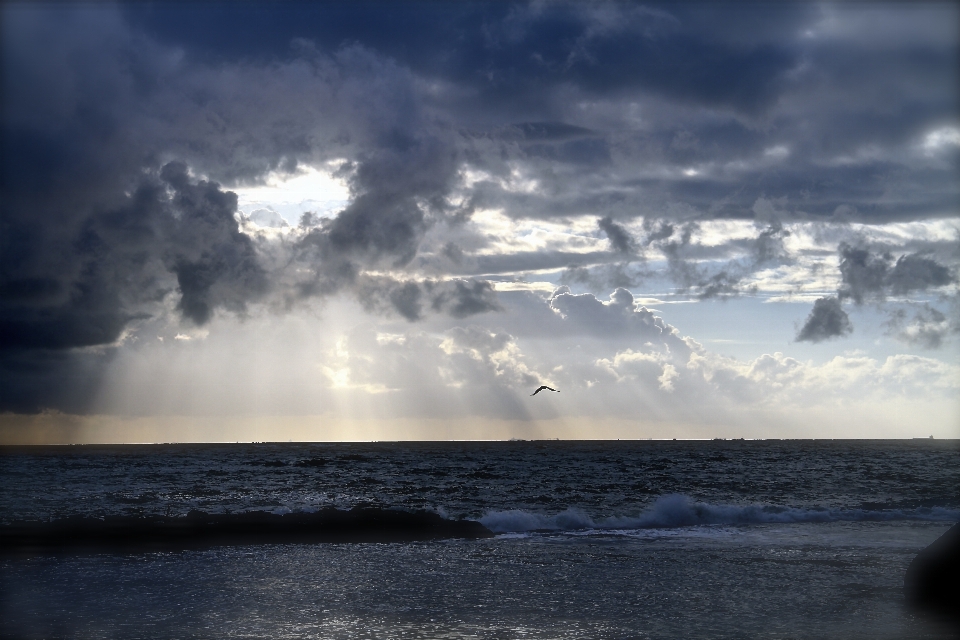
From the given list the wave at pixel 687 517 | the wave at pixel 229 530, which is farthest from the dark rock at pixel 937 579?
the wave at pixel 229 530

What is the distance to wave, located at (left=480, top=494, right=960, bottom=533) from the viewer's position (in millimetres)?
35438

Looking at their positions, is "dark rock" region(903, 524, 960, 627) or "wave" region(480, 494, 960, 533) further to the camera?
"wave" region(480, 494, 960, 533)

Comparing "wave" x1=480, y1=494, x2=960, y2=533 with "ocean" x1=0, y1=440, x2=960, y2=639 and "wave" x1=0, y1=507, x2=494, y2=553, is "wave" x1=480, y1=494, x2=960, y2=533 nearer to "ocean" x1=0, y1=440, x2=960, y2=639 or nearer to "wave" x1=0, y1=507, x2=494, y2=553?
"ocean" x1=0, y1=440, x2=960, y2=639

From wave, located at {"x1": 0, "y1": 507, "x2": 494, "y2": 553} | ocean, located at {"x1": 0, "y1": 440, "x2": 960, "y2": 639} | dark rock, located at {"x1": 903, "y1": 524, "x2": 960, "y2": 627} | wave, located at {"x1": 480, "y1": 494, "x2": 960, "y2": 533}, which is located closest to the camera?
ocean, located at {"x1": 0, "y1": 440, "x2": 960, "y2": 639}

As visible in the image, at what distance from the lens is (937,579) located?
716 inches

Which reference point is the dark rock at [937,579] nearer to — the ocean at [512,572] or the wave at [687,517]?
the ocean at [512,572]

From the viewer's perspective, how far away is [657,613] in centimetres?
1712

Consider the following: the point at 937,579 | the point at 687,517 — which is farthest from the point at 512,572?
the point at 687,517

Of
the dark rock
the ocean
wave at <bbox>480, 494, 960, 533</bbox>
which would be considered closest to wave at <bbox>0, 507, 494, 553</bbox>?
the ocean

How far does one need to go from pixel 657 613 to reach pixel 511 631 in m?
4.09

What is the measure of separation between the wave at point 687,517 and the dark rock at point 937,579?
17.0 meters

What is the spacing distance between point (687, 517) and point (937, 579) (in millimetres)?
20671

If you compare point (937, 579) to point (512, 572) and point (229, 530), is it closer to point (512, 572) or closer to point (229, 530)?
point (512, 572)

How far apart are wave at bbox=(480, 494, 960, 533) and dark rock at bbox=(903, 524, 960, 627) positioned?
55.8 feet
